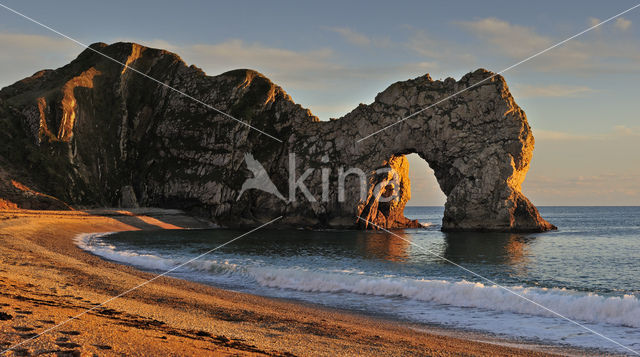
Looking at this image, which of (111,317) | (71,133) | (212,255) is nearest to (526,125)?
(212,255)

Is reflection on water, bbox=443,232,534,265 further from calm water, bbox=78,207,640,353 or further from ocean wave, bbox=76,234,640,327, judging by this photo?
ocean wave, bbox=76,234,640,327

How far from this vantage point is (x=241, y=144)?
280 ft

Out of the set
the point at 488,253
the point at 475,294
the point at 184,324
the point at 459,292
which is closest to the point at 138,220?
the point at 488,253

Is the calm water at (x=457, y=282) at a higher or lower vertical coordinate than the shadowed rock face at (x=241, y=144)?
lower

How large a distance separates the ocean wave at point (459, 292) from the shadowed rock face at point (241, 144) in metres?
49.3

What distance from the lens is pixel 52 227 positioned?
152ft

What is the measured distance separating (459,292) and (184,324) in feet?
38.6

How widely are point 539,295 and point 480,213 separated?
170ft

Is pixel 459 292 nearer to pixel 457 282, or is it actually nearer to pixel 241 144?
pixel 457 282

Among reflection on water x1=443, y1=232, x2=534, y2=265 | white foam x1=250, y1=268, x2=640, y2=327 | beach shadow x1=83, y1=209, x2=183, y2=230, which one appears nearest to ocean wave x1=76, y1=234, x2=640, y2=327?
white foam x1=250, y1=268, x2=640, y2=327

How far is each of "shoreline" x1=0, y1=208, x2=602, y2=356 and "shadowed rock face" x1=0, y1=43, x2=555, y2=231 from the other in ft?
182

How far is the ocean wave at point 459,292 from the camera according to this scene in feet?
52.4

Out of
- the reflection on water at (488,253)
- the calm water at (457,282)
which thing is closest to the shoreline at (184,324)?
the calm water at (457,282)

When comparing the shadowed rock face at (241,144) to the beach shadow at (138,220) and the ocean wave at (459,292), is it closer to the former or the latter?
the beach shadow at (138,220)
